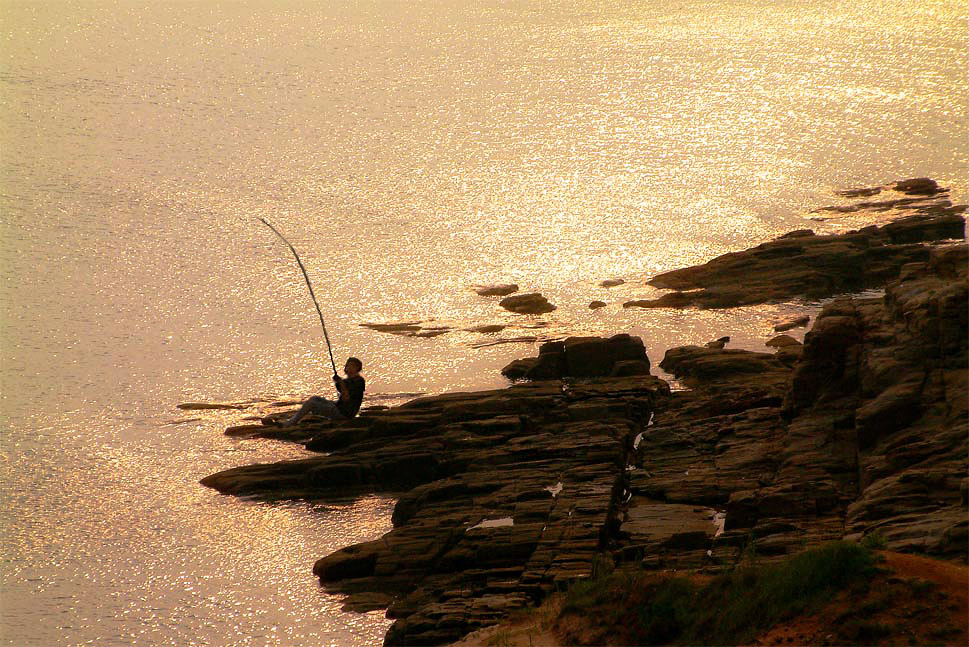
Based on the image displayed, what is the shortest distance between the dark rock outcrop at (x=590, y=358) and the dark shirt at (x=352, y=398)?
6083 millimetres

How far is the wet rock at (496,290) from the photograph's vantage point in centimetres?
5178

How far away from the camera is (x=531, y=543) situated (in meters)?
24.5

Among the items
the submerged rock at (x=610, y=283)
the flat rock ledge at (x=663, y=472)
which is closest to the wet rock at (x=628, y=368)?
the flat rock ledge at (x=663, y=472)

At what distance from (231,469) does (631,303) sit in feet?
60.6

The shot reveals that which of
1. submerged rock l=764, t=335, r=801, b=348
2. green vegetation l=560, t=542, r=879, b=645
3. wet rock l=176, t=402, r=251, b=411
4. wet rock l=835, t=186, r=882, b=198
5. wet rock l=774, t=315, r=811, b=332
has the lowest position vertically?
green vegetation l=560, t=542, r=879, b=645

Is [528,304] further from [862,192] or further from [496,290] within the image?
[862,192]

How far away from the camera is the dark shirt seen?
34062 mm

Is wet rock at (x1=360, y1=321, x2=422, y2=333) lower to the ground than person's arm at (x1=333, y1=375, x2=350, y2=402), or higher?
higher

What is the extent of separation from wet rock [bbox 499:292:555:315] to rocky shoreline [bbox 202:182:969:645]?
11125 mm

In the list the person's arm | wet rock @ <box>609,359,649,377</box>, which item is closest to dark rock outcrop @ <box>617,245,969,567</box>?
wet rock @ <box>609,359,649,377</box>

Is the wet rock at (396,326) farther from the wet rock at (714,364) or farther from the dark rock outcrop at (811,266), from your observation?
the wet rock at (714,364)

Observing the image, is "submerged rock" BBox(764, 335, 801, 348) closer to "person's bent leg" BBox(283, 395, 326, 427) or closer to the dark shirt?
the dark shirt

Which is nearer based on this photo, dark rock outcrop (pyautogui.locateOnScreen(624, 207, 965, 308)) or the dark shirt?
the dark shirt

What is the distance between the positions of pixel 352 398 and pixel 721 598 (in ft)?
54.3
